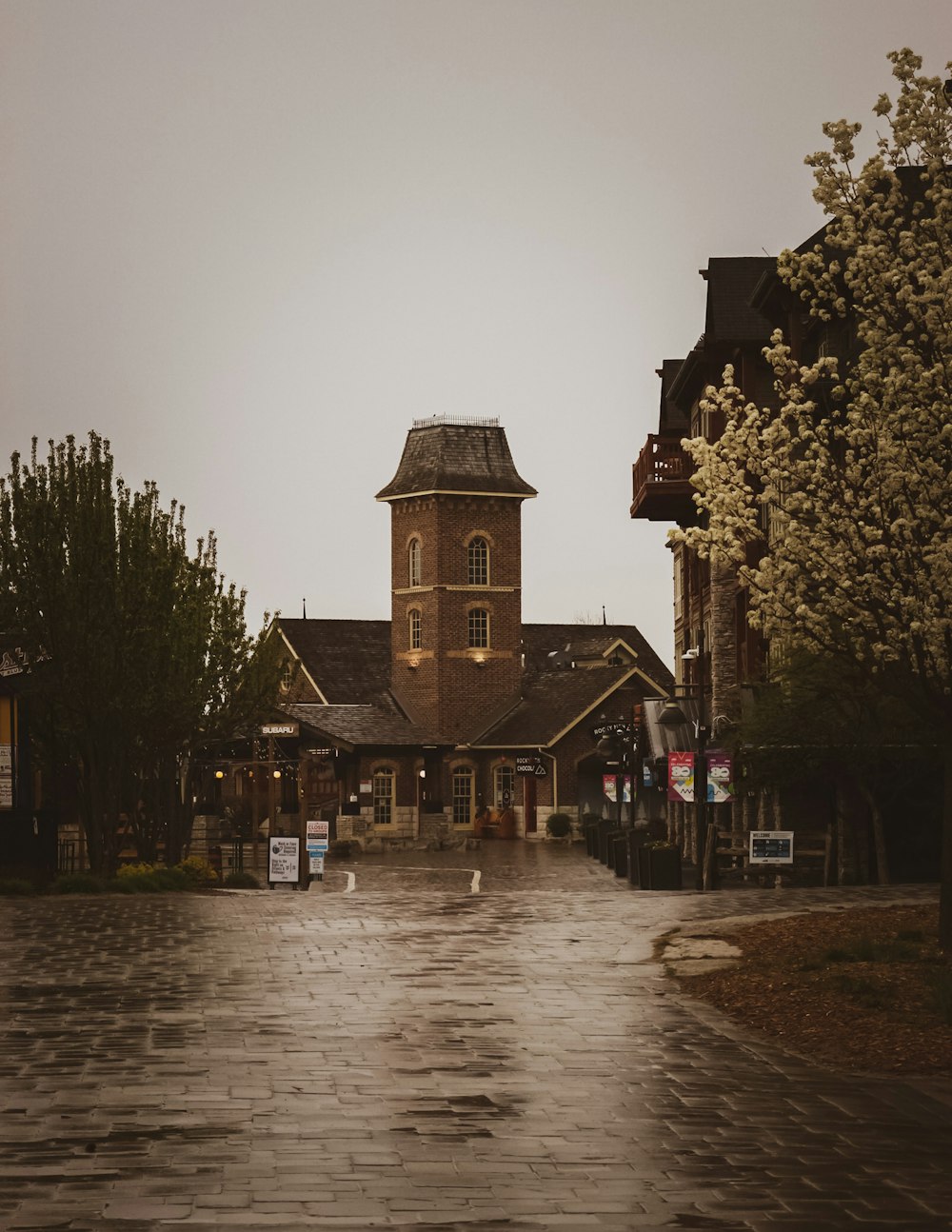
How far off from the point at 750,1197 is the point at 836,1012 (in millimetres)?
5793

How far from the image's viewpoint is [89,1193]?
7.45 m

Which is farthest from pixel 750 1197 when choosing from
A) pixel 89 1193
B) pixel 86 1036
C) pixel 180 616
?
pixel 180 616

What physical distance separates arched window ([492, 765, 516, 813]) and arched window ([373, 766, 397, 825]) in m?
5.09

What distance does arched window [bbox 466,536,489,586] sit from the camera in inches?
2975

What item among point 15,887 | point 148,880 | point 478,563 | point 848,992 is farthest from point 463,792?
point 848,992

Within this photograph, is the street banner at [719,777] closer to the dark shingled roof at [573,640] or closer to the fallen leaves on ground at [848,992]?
the fallen leaves on ground at [848,992]

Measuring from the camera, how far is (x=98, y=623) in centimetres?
2825

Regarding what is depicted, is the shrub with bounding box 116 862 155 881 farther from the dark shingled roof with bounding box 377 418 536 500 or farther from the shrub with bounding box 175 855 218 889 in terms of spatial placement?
the dark shingled roof with bounding box 377 418 536 500

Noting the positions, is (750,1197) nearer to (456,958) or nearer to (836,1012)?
(836,1012)

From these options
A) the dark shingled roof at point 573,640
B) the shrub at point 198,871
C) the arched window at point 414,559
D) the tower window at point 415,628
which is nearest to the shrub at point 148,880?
the shrub at point 198,871

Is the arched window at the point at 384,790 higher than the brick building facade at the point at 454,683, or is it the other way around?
the brick building facade at the point at 454,683

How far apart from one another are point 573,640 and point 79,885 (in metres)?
58.7

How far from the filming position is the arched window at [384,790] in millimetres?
68688

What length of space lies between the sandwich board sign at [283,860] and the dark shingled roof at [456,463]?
1671 inches
